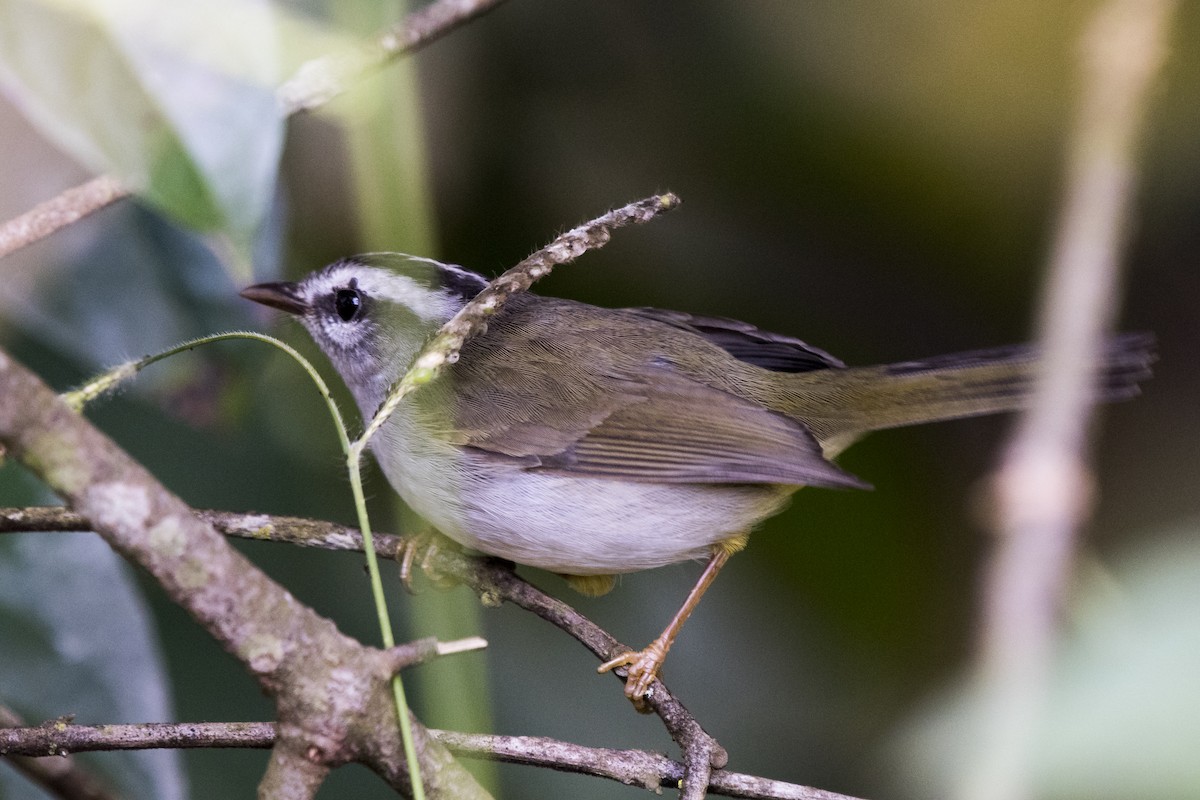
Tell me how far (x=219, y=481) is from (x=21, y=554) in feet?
2.58

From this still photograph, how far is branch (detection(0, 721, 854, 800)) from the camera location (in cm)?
145

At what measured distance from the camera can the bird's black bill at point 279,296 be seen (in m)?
2.48

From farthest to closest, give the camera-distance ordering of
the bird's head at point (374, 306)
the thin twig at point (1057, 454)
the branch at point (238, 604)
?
the bird's head at point (374, 306), the branch at point (238, 604), the thin twig at point (1057, 454)

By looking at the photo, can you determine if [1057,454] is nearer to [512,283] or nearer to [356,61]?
[512,283]

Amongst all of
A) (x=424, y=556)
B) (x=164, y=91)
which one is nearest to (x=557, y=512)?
(x=424, y=556)

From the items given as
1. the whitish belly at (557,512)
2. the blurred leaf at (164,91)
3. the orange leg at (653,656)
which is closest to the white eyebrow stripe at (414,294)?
the whitish belly at (557,512)

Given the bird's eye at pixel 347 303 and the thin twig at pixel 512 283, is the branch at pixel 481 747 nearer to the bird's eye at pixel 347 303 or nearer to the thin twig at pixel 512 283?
the thin twig at pixel 512 283

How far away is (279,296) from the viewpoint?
101 inches

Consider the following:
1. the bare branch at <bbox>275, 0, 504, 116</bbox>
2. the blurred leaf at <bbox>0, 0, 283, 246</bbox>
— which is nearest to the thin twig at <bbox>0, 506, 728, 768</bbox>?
the blurred leaf at <bbox>0, 0, 283, 246</bbox>

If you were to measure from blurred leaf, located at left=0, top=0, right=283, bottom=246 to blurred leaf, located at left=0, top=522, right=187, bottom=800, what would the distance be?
823mm

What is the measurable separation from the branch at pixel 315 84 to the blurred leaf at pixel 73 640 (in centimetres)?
53

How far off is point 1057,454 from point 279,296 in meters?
1.87

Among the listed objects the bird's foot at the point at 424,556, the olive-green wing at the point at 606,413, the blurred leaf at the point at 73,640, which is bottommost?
the blurred leaf at the point at 73,640

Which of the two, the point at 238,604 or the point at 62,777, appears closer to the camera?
the point at 238,604
